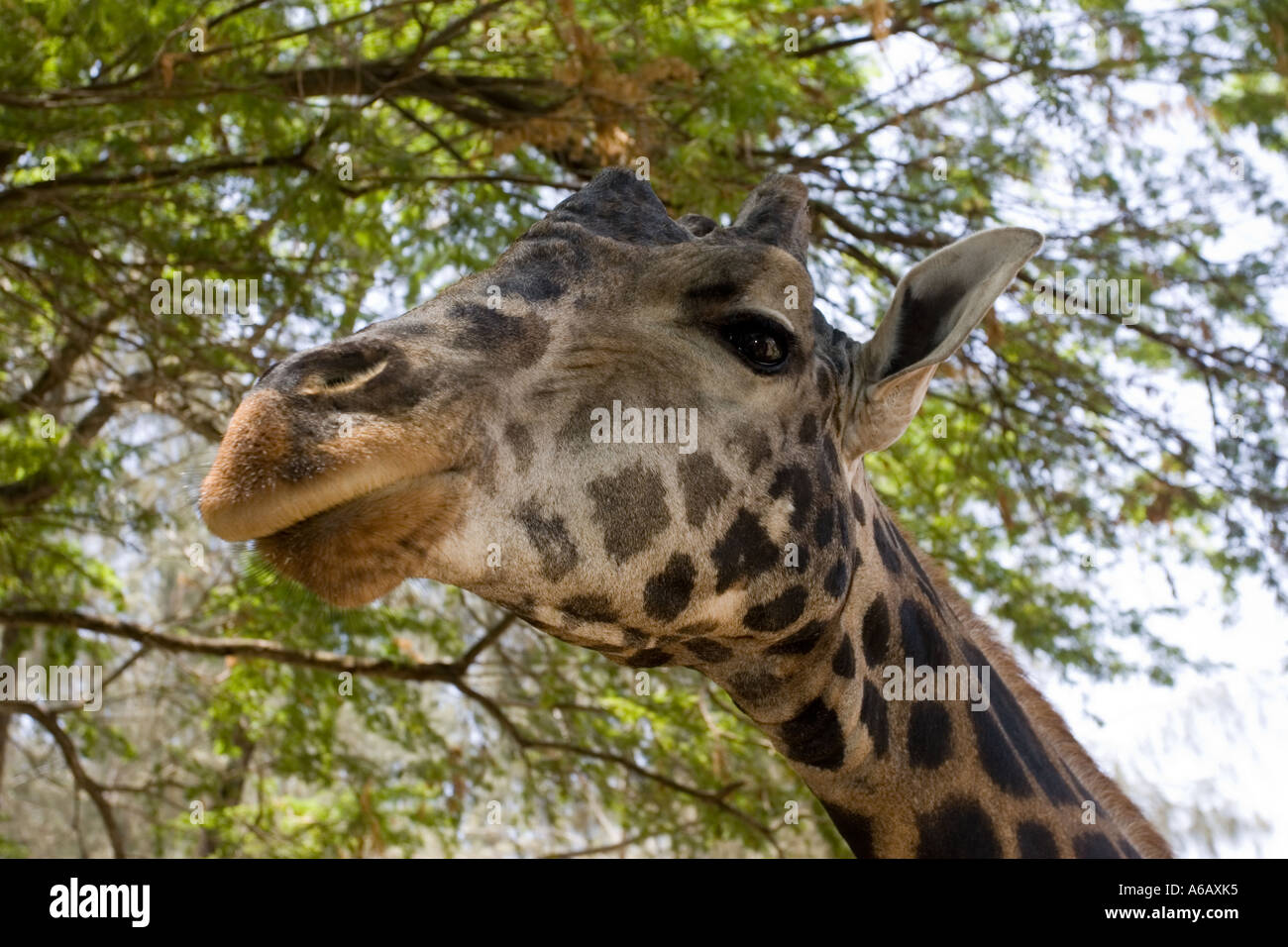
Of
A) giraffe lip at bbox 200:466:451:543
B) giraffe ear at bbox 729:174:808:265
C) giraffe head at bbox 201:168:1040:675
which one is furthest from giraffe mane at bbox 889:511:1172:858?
giraffe lip at bbox 200:466:451:543

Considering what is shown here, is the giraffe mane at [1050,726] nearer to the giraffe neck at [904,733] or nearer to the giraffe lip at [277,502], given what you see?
the giraffe neck at [904,733]

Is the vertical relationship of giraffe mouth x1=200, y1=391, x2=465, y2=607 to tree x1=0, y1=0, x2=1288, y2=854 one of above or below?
below

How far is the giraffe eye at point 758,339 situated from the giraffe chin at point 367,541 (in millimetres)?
884

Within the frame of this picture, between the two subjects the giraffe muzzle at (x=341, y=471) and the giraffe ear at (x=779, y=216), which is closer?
the giraffe muzzle at (x=341, y=471)

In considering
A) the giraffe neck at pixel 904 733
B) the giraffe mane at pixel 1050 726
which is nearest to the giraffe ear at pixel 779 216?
the giraffe neck at pixel 904 733

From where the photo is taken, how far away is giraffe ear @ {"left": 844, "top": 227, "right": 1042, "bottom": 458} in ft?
10.9

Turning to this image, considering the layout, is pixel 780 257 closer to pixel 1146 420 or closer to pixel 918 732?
pixel 918 732

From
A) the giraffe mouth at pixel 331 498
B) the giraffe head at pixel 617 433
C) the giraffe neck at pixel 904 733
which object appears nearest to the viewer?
the giraffe mouth at pixel 331 498

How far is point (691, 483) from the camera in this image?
305 centimetres

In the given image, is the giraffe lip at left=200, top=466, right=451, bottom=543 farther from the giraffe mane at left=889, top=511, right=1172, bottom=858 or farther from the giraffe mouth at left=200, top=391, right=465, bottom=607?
the giraffe mane at left=889, top=511, right=1172, bottom=858

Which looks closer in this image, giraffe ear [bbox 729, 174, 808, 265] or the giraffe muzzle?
the giraffe muzzle

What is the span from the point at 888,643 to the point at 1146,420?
558 centimetres

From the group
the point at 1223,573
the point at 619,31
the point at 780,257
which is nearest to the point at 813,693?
the point at 780,257

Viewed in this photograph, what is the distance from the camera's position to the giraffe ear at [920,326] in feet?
10.9
